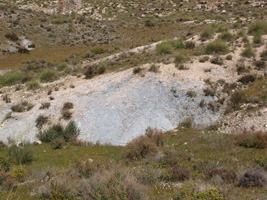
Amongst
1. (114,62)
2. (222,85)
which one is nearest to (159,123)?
(222,85)

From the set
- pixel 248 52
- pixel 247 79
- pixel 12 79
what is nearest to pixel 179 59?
pixel 247 79

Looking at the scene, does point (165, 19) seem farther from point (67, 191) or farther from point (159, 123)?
point (67, 191)

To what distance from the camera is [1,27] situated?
147 feet

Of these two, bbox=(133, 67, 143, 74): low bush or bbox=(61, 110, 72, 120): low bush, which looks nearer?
bbox=(61, 110, 72, 120): low bush

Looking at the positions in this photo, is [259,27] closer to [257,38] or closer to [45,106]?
[257,38]

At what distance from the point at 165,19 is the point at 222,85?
39.1 m

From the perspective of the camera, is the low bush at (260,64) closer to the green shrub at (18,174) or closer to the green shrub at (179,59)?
the green shrub at (179,59)

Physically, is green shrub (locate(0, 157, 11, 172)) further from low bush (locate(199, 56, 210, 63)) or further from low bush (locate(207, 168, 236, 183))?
low bush (locate(199, 56, 210, 63))

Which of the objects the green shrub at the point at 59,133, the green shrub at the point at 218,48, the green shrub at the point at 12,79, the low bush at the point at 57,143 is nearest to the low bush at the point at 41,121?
the green shrub at the point at 59,133

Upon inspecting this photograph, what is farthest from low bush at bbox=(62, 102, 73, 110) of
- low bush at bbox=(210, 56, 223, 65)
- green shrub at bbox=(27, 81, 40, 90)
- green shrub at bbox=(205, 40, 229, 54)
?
green shrub at bbox=(205, 40, 229, 54)

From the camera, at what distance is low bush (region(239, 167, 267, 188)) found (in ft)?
19.7

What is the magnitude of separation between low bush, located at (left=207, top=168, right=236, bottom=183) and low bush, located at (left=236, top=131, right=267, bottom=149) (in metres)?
3.32

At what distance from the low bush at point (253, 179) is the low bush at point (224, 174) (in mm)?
232

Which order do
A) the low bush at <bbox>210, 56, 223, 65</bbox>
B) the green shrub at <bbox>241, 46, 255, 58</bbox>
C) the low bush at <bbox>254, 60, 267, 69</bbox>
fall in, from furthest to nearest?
the green shrub at <bbox>241, 46, 255, 58</bbox>, the low bush at <bbox>210, 56, 223, 65</bbox>, the low bush at <bbox>254, 60, 267, 69</bbox>
